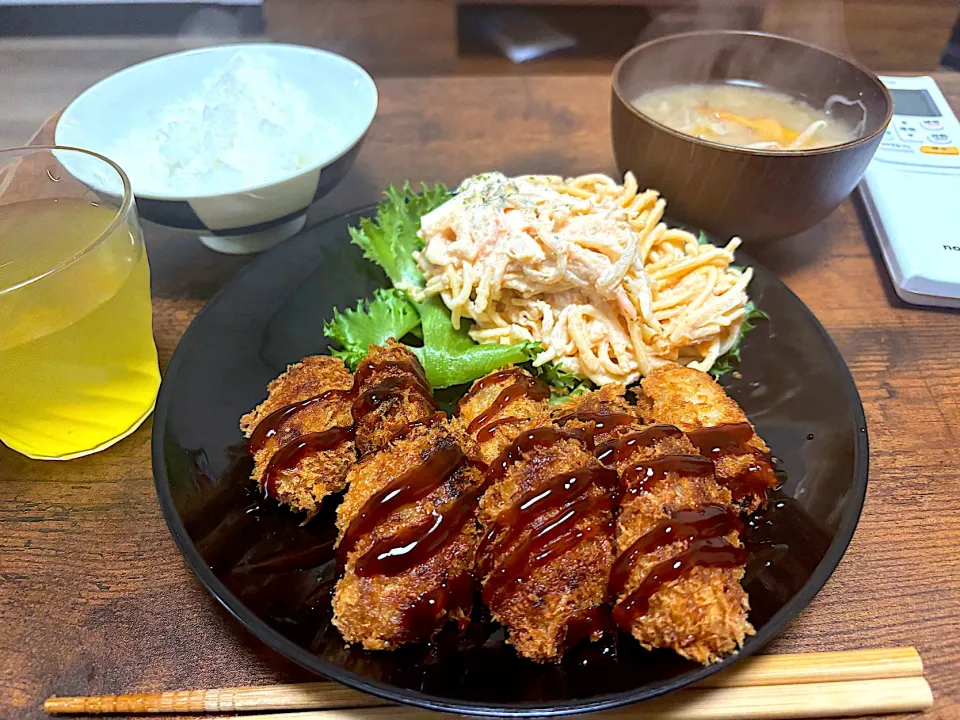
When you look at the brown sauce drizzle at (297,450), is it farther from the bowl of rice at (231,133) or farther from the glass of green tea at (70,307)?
the bowl of rice at (231,133)

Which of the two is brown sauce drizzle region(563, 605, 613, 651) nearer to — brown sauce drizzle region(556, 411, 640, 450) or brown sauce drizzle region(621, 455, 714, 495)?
brown sauce drizzle region(621, 455, 714, 495)

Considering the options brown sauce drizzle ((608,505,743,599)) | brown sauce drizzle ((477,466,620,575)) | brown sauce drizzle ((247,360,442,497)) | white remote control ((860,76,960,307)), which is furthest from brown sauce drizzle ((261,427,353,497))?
white remote control ((860,76,960,307))

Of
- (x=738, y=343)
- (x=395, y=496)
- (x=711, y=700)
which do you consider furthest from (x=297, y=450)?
(x=738, y=343)

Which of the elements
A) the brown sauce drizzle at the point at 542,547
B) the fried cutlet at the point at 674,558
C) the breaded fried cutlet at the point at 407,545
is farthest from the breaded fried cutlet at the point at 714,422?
the breaded fried cutlet at the point at 407,545

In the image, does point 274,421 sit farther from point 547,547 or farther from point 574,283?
point 574,283

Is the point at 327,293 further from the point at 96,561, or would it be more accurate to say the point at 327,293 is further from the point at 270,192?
the point at 96,561

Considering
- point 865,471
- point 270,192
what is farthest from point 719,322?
point 270,192
